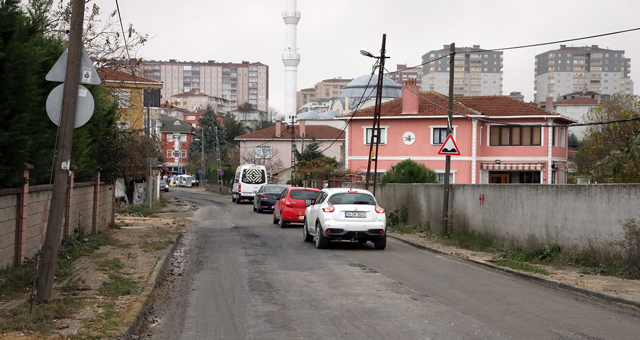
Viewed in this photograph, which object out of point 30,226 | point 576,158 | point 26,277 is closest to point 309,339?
point 26,277

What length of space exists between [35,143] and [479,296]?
317 inches

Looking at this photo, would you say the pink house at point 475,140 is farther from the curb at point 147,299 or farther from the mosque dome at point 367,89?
the mosque dome at point 367,89

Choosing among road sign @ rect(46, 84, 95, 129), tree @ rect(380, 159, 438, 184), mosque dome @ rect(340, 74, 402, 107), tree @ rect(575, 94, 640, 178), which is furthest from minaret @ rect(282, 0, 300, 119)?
road sign @ rect(46, 84, 95, 129)

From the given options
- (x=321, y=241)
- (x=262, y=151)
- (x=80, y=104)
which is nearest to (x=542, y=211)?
(x=321, y=241)

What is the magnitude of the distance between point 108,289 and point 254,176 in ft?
130

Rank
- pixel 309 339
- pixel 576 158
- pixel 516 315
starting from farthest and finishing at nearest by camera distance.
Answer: pixel 576 158 → pixel 516 315 → pixel 309 339

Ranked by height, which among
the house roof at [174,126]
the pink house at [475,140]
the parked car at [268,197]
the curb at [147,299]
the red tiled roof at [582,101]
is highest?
the red tiled roof at [582,101]

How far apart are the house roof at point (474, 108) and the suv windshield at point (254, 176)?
25.0 ft

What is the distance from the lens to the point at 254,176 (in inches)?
1953

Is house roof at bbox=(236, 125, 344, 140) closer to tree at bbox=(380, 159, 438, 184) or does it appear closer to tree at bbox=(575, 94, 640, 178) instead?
tree at bbox=(575, 94, 640, 178)

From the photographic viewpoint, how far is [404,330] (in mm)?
7828

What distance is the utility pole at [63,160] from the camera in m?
8.57

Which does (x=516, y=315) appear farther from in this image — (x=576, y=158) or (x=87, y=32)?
(x=576, y=158)

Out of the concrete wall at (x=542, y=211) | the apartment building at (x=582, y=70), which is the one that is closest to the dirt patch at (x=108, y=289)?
the concrete wall at (x=542, y=211)
